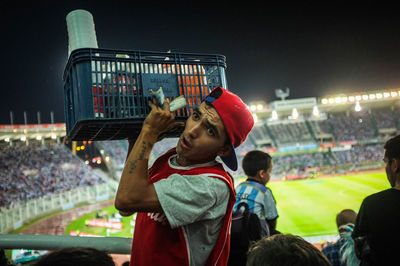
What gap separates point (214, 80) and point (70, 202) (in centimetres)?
2099

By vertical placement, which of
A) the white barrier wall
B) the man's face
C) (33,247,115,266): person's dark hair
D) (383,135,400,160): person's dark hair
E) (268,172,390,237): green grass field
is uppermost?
the man's face

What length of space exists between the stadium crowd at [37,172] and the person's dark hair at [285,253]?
1807 centimetres

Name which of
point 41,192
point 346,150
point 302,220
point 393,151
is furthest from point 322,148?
point 393,151

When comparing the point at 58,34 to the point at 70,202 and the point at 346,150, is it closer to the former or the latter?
the point at 70,202

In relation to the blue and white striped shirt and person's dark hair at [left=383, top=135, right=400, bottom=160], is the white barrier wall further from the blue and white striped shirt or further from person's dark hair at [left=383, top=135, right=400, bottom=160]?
person's dark hair at [left=383, top=135, right=400, bottom=160]

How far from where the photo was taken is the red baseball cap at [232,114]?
116 centimetres

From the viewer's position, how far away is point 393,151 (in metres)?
1.92

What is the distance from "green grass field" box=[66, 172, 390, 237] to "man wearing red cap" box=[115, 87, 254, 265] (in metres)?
12.4

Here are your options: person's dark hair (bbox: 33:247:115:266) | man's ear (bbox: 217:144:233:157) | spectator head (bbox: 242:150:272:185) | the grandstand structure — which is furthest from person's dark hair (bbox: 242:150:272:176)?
the grandstand structure

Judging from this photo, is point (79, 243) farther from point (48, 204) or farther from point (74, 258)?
point (48, 204)

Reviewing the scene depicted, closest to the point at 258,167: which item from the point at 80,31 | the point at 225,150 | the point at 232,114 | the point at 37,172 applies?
the point at 225,150

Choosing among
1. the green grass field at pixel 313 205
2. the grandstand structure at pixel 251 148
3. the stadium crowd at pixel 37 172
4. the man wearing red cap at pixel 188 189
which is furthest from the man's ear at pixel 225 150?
the stadium crowd at pixel 37 172

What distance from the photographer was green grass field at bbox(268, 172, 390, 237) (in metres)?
12.8

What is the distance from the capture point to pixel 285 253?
0.93 m
